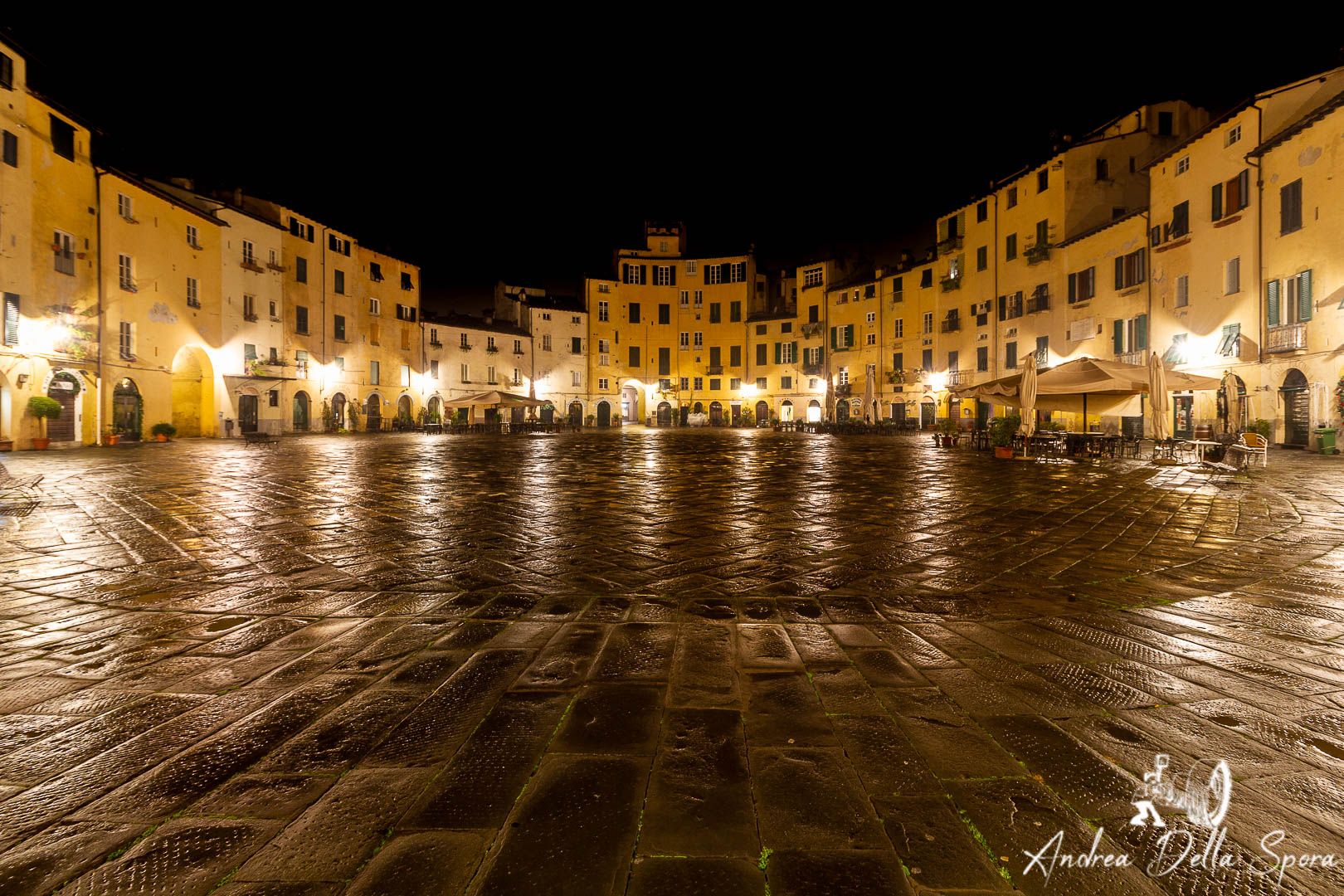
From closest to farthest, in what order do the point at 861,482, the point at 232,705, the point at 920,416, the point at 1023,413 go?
the point at 232,705
the point at 861,482
the point at 1023,413
the point at 920,416

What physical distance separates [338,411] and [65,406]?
1365 cm

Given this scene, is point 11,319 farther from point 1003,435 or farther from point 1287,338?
point 1287,338

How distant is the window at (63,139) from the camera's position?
17562 millimetres

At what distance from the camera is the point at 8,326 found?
1614 centimetres

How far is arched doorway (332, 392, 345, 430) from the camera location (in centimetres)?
3134

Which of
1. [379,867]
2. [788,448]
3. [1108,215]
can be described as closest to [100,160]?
[788,448]

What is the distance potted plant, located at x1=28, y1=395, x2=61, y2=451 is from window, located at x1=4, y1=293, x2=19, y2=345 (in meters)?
1.58

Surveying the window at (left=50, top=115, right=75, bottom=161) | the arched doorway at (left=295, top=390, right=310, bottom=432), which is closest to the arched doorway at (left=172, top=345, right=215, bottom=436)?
the arched doorway at (left=295, top=390, right=310, bottom=432)

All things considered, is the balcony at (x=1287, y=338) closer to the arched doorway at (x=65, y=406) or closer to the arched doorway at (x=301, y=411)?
the arched doorway at (x=65, y=406)

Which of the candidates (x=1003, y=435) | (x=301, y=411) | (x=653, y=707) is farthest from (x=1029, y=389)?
(x=301, y=411)

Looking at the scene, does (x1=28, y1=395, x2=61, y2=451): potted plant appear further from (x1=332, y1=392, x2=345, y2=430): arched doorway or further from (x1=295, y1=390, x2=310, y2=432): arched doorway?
(x1=332, y1=392, x2=345, y2=430): arched doorway

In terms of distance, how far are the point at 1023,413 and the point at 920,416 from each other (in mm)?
22830

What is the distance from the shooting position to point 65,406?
18219 millimetres

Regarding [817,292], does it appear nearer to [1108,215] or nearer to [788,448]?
[1108,215]
